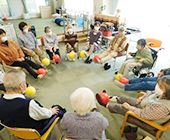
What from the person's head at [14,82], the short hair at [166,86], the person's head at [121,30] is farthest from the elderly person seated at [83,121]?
the person's head at [121,30]

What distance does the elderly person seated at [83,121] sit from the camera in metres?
1.02

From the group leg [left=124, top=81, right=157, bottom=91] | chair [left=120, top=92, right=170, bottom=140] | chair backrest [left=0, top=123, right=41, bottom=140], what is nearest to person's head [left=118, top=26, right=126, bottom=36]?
leg [left=124, top=81, right=157, bottom=91]

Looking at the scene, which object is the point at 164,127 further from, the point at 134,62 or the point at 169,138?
the point at 134,62

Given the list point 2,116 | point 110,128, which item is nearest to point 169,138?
point 110,128

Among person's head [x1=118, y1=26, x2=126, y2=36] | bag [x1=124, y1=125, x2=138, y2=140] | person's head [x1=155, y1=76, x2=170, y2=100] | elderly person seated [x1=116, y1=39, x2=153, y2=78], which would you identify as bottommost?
bag [x1=124, y1=125, x2=138, y2=140]

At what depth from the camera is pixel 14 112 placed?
1.05 meters

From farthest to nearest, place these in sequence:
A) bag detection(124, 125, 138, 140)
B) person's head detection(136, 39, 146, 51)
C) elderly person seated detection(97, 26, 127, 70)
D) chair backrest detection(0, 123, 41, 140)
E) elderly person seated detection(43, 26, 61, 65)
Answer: elderly person seated detection(43, 26, 61, 65)
elderly person seated detection(97, 26, 127, 70)
person's head detection(136, 39, 146, 51)
bag detection(124, 125, 138, 140)
chair backrest detection(0, 123, 41, 140)

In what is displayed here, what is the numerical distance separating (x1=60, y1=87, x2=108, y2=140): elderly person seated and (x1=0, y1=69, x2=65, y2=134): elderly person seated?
34 cm

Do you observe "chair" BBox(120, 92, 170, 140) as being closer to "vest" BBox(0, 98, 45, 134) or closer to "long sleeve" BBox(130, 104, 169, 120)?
"long sleeve" BBox(130, 104, 169, 120)

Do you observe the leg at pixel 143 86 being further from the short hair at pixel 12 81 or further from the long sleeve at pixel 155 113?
the short hair at pixel 12 81

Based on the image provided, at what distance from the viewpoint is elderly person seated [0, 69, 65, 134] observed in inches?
41.4

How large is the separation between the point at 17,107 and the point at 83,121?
1.93 feet

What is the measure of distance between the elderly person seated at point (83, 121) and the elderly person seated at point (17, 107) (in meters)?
0.34

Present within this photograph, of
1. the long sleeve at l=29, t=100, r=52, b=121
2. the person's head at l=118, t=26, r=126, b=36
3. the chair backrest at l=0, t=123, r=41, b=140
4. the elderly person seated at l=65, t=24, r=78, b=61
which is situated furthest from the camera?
the elderly person seated at l=65, t=24, r=78, b=61
